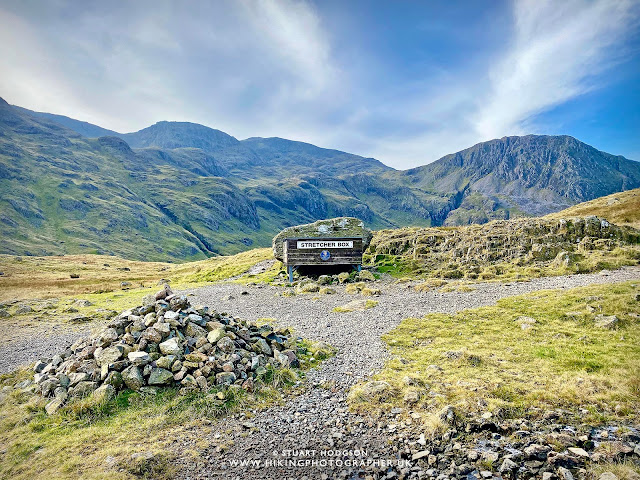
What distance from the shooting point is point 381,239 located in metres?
50.3

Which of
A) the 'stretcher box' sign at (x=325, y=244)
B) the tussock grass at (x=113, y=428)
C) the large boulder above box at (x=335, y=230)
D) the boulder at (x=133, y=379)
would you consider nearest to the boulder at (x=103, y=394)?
the tussock grass at (x=113, y=428)

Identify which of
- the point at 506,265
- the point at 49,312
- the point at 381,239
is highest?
the point at 381,239

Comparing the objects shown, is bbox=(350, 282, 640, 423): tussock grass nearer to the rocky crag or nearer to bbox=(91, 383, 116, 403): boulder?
bbox=(91, 383, 116, 403): boulder

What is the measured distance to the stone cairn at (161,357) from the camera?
37.4 feet

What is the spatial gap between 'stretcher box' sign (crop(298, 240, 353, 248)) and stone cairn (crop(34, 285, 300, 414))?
23455 millimetres

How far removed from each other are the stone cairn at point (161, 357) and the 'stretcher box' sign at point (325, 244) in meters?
23.5

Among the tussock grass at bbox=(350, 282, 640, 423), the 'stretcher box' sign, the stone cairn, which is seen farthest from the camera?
the 'stretcher box' sign

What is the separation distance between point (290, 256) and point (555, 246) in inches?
1163

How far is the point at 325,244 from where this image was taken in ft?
126

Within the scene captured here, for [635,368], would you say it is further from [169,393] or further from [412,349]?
[169,393]

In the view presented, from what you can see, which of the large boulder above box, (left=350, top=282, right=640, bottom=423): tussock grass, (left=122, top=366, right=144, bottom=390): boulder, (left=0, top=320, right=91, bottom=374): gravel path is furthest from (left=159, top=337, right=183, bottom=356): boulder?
the large boulder above box

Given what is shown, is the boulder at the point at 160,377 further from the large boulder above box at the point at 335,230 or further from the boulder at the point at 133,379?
the large boulder above box at the point at 335,230

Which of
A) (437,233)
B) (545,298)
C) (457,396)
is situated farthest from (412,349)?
(437,233)

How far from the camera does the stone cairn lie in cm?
1139
